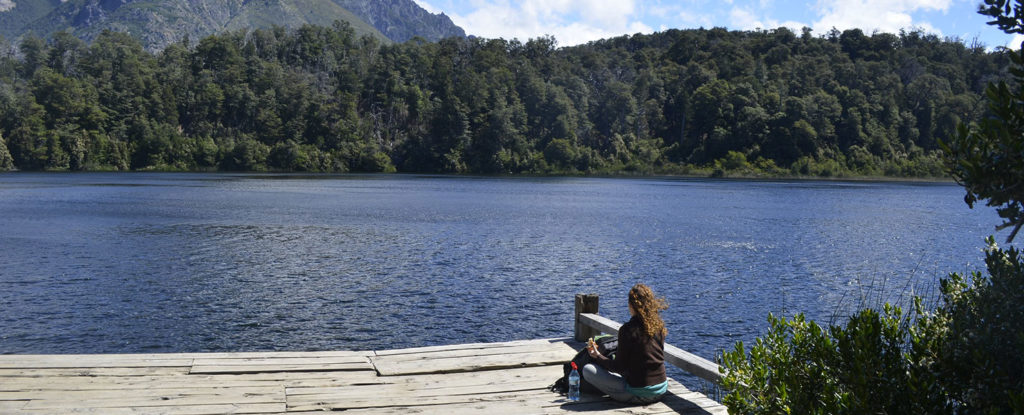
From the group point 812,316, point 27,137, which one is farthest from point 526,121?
point 812,316

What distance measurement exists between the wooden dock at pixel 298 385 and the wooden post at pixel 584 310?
87cm

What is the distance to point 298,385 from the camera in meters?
6.79

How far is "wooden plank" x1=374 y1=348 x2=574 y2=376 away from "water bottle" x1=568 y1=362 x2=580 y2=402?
1115 millimetres

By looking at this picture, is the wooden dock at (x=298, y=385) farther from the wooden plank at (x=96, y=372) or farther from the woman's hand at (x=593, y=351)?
the woman's hand at (x=593, y=351)

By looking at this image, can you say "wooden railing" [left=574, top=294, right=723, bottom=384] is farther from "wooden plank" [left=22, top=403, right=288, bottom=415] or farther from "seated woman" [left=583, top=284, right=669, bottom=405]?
"wooden plank" [left=22, top=403, right=288, bottom=415]

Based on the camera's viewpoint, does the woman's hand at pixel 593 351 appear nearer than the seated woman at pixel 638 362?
No

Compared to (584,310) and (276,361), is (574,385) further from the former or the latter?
(276,361)

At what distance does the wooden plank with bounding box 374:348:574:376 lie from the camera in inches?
290

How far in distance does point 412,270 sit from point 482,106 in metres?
123

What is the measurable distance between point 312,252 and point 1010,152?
26656 millimetres

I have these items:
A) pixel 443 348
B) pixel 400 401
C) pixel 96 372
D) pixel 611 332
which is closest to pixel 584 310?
pixel 611 332

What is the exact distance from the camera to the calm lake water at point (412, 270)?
16234 millimetres

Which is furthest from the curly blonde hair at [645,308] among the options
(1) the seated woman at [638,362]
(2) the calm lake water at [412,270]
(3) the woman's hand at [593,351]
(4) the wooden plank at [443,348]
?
(2) the calm lake water at [412,270]

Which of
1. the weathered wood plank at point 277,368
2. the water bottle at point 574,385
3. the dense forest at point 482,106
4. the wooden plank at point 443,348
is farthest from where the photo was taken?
the dense forest at point 482,106
